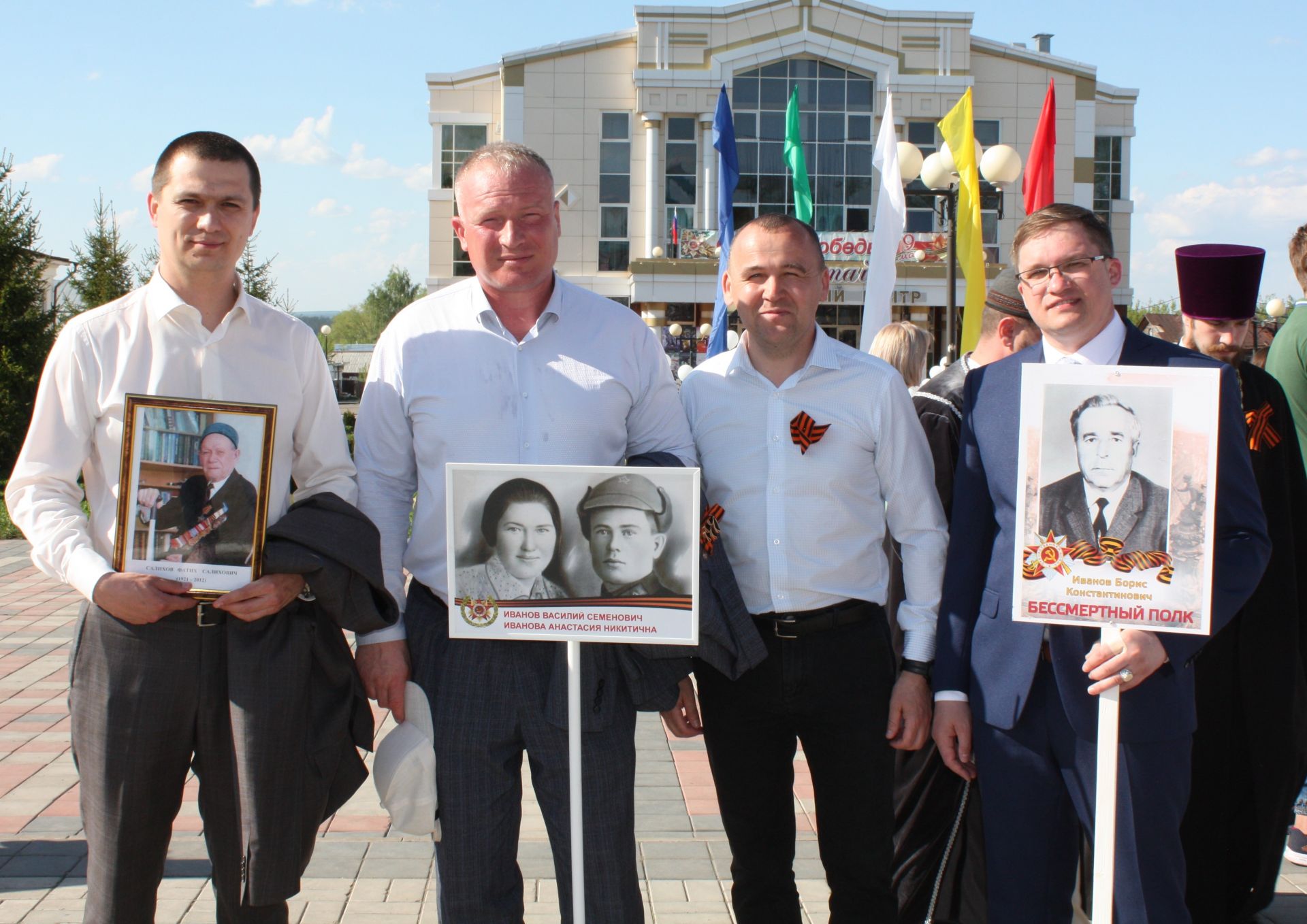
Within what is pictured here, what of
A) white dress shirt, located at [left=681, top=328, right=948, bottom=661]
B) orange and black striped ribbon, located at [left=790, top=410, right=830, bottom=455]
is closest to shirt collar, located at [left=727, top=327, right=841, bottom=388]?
white dress shirt, located at [left=681, top=328, right=948, bottom=661]

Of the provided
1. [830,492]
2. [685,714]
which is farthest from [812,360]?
[685,714]

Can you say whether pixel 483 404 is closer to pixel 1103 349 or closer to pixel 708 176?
pixel 1103 349

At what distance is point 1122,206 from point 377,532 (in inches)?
1831

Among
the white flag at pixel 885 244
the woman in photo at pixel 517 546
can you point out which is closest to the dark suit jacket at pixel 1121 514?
the woman in photo at pixel 517 546

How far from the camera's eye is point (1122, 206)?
4388cm

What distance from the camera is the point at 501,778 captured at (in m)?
2.94

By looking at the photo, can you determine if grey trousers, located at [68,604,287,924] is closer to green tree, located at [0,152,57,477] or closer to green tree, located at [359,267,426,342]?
green tree, located at [0,152,57,477]

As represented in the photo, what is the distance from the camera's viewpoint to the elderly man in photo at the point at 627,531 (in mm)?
2666

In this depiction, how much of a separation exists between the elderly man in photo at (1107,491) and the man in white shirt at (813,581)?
0.67 metres

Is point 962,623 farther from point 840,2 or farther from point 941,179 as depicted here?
point 840,2

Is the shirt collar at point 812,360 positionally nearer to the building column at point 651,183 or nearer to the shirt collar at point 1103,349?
the shirt collar at point 1103,349

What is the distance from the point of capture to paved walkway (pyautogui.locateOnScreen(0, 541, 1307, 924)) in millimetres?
3779

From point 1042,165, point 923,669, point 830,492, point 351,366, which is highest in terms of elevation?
point 1042,165

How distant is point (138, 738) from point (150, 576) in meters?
0.42
